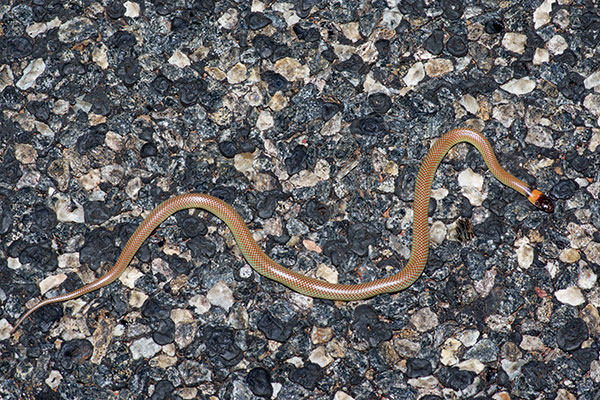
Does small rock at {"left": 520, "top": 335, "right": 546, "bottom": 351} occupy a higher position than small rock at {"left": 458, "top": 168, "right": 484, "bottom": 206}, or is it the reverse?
small rock at {"left": 458, "top": 168, "right": 484, "bottom": 206}

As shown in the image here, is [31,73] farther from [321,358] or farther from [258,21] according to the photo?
[321,358]

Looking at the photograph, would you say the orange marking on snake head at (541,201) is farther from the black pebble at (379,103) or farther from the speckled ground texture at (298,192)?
the black pebble at (379,103)

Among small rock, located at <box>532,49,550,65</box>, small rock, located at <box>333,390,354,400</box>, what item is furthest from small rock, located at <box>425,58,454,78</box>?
small rock, located at <box>333,390,354,400</box>

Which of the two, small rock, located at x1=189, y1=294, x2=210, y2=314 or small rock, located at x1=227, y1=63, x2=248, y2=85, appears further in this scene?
small rock, located at x1=227, y1=63, x2=248, y2=85

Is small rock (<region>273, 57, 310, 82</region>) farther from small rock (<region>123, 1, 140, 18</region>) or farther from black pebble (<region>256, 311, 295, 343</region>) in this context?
black pebble (<region>256, 311, 295, 343</region>)

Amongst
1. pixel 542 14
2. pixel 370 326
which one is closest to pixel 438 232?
pixel 370 326

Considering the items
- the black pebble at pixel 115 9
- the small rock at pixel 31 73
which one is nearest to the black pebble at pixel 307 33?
the black pebble at pixel 115 9
